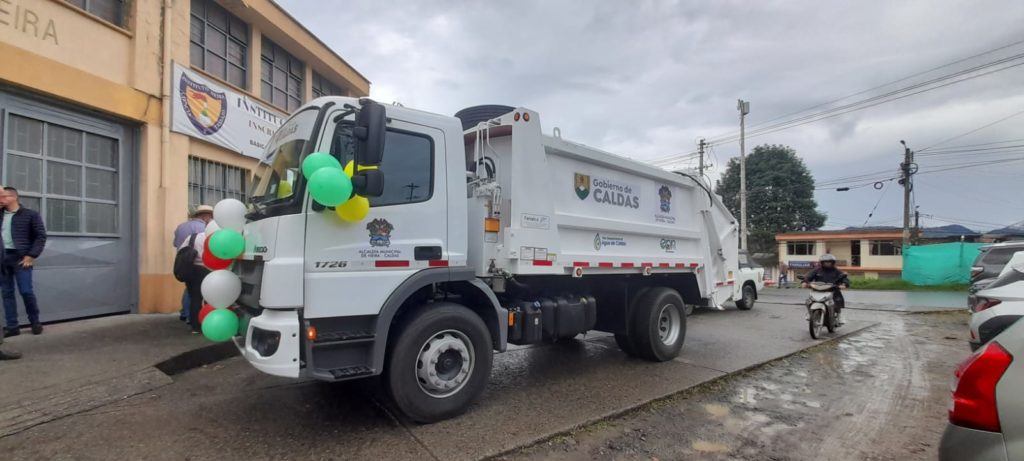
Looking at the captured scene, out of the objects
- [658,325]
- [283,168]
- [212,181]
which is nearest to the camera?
[283,168]

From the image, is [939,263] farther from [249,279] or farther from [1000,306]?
[249,279]

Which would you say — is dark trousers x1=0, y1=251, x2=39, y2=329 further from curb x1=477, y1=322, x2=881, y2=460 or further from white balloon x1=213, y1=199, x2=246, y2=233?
curb x1=477, y1=322, x2=881, y2=460

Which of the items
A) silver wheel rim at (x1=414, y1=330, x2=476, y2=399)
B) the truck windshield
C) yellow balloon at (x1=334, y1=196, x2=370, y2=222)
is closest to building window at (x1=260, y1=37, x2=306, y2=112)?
the truck windshield

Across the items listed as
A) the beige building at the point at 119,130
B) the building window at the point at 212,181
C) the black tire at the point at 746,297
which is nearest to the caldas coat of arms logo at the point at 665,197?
the building window at the point at 212,181

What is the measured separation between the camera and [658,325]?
606cm

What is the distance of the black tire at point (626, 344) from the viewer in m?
6.12

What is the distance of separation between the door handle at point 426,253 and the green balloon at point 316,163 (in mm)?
888

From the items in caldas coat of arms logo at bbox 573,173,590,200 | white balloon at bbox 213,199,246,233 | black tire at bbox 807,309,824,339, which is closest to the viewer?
white balloon at bbox 213,199,246,233

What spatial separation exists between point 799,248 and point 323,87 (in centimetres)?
3672

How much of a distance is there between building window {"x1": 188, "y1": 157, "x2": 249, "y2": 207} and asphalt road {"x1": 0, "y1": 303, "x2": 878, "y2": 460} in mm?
4016

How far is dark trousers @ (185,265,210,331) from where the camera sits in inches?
236

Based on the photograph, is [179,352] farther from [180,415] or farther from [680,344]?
[680,344]

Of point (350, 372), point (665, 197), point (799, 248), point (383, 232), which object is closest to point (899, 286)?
point (799, 248)

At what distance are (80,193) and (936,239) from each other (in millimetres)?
54008
